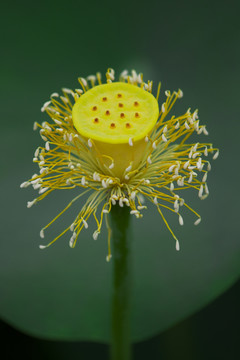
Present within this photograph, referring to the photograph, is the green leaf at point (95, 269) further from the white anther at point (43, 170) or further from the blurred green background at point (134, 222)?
the white anther at point (43, 170)

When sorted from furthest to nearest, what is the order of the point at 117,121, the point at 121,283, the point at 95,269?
1. the point at 95,269
2. the point at 121,283
3. the point at 117,121

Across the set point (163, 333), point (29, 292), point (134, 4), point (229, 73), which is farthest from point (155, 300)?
point (134, 4)

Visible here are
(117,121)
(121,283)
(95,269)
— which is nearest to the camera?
(117,121)

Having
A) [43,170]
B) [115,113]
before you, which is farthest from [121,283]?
[115,113]

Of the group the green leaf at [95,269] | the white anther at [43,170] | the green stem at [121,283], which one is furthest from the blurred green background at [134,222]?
the white anther at [43,170]

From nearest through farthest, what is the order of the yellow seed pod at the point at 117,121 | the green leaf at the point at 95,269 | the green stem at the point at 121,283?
the yellow seed pod at the point at 117,121 → the green stem at the point at 121,283 → the green leaf at the point at 95,269

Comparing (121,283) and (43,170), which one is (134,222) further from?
(43,170)

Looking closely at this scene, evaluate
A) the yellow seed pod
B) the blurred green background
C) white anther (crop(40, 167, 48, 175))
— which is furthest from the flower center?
the blurred green background
